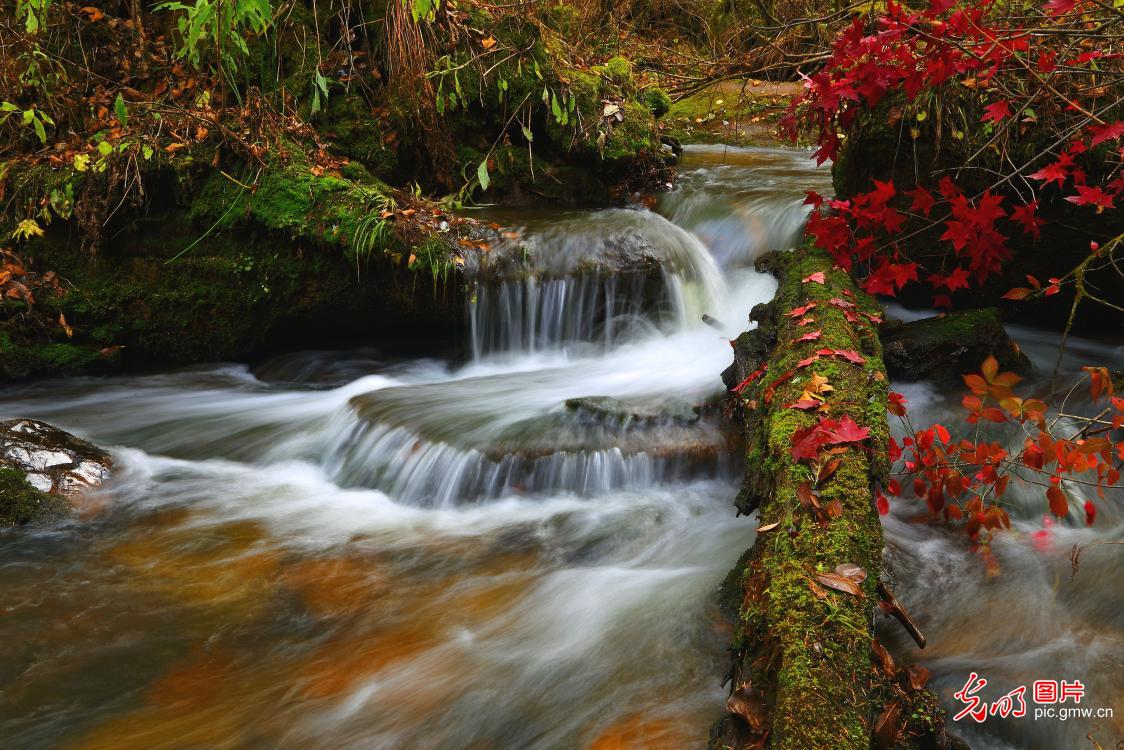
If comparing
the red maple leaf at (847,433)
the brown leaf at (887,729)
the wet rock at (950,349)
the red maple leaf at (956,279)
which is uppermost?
the red maple leaf at (956,279)

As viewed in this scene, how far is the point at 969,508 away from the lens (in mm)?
3502

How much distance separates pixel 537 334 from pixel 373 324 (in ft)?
4.31

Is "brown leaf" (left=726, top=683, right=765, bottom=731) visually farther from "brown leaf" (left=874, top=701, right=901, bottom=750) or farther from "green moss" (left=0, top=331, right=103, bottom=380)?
"green moss" (left=0, top=331, right=103, bottom=380)

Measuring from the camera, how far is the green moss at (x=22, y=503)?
13.5 feet

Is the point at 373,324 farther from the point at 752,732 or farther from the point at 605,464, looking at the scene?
the point at 752,732

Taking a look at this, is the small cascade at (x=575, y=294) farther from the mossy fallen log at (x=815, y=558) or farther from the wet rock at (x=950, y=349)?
the mossy fallen log at (x=815, y=558)

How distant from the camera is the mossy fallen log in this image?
81.0 inches

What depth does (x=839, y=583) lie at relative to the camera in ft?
7.63

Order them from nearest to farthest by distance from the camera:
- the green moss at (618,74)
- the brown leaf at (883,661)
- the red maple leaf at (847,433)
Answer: the brown leaf at (883,661), the red maple leaf at (847,433), the green moss at (618,74)

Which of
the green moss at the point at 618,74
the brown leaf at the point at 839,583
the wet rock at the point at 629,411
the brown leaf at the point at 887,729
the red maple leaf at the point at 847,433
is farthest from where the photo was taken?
the green moss at the point at 618,74

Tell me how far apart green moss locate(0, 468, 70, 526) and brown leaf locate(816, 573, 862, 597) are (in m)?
3.89

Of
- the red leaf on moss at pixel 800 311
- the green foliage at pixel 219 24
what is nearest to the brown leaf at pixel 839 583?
the red leaf on moss at pixel 800 311

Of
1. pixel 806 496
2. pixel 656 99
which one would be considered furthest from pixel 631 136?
pixel 806 496

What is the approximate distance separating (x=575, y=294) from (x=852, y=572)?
393cm
